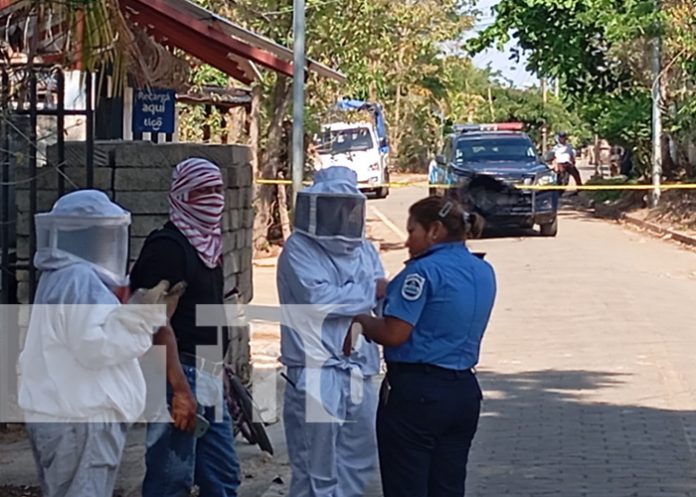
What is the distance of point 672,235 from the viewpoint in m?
24.3

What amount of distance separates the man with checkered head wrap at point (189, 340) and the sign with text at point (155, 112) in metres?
6.38

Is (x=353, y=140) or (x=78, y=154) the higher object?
(x=353, y=140)

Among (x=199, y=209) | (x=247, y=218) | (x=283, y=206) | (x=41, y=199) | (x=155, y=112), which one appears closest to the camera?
(x=199, y=209)

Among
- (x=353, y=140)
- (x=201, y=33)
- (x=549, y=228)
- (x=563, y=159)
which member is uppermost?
(x=201, y=33)

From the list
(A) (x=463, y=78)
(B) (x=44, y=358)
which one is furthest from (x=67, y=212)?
(A) (x=463, y=78)

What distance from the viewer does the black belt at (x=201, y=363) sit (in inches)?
230

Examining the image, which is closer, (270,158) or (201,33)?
(201,33)

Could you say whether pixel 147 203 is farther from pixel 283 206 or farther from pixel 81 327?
pixel 283 206

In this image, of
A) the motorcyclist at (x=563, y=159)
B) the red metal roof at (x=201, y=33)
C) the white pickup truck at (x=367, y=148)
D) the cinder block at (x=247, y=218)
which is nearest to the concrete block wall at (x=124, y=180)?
the cinder block at (x=247, y=218)

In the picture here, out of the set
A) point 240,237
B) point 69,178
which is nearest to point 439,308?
point 69,178

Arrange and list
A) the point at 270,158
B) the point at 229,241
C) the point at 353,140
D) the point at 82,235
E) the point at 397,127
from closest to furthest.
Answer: the point at 82,235 < the point at 229,241 < the point at 270,158 < the point at 353,140 < the point at 397,127

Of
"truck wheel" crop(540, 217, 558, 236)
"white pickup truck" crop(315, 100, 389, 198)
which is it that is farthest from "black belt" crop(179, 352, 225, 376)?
"white pickup truck" crop(315, 100, 389, 198)

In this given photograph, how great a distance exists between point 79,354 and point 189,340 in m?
1.05

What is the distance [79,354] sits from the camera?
15.9ft
